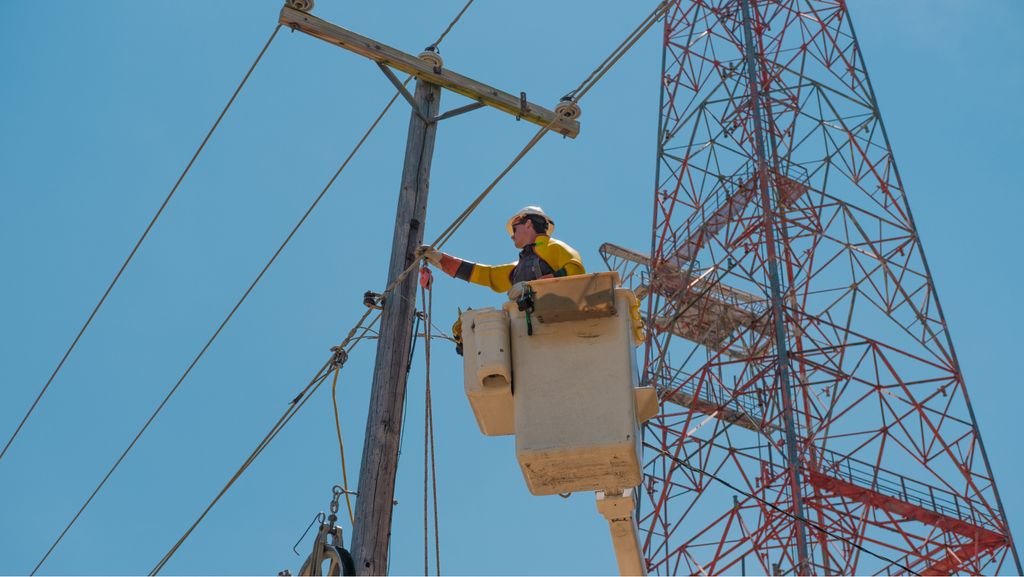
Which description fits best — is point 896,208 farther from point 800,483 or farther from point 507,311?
point 507,311

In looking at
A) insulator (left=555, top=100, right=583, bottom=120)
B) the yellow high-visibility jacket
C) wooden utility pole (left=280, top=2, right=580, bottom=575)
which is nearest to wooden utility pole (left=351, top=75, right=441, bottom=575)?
wooden utility pole (left=280, top=2, right=580, bottom=575)

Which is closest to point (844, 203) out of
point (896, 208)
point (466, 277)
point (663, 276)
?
point (896, 208)

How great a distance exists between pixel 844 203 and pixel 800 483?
5.48 m

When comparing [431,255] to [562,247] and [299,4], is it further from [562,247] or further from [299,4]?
[299,4]

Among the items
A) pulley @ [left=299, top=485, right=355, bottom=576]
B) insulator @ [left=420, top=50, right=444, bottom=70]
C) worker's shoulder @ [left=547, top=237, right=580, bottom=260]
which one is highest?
insulator @ [left=420, top=50, right=444, bottom=70]

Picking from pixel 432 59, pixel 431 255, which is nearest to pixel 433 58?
pixel 432 59

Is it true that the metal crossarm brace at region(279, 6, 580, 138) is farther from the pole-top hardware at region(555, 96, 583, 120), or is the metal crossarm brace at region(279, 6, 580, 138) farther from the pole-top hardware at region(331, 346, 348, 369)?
the pole-top hardware at region(331, 346, 348, 369)

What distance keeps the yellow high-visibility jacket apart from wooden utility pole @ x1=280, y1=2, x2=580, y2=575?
0.25 m

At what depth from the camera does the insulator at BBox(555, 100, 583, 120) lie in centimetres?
736

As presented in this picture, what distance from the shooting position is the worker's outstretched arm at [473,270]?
6.64 metres

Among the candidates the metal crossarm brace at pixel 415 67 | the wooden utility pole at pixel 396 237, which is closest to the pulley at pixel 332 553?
the wooden utility pole at pixel 396 237

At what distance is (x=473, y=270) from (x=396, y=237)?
0.52 m

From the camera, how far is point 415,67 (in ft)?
24.2

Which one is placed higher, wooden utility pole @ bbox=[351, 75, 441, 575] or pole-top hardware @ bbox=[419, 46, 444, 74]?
pole-top hardware @ bbox=[419, 46, 444, 74]
